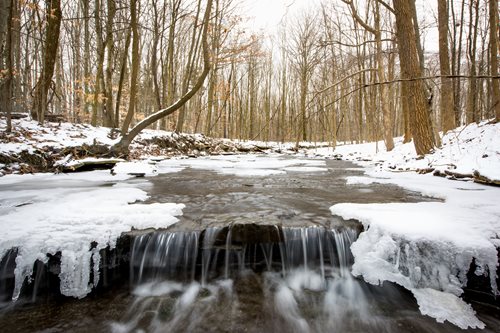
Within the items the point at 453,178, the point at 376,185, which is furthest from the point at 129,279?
the point at 453,178

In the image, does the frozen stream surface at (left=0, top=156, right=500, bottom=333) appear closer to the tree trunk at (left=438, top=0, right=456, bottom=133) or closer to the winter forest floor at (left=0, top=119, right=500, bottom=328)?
the winter forest floor at (left=0, top=119, right=500, bottom=328)

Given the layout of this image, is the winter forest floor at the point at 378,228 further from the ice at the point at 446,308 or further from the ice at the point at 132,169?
the ice at the point at 132,169

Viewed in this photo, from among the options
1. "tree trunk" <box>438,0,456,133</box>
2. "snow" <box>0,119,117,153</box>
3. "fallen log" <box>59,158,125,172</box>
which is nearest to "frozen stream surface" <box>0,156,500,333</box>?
"fallen log" <box>59,158,125,172</box>

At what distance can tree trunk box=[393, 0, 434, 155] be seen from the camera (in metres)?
6.86

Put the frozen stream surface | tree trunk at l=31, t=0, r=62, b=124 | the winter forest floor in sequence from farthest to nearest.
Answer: tree trunk at l=31, t=0, r=62, b=124, the winter forest floor, the frozen stream surface

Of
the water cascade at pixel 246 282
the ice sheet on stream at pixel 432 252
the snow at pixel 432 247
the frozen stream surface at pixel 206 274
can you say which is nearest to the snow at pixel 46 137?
the frozen stream surface at pixel 206 274

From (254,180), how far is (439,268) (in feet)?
13.7

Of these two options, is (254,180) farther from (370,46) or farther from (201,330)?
(370,46)

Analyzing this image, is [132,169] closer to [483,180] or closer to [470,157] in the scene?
[483,180]

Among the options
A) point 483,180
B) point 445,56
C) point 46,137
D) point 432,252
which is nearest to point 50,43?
point 46,137

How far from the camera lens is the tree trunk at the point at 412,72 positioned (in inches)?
270

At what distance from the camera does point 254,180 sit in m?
6.21

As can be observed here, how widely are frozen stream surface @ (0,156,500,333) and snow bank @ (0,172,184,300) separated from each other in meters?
0.01

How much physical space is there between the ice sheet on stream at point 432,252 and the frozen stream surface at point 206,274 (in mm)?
21
